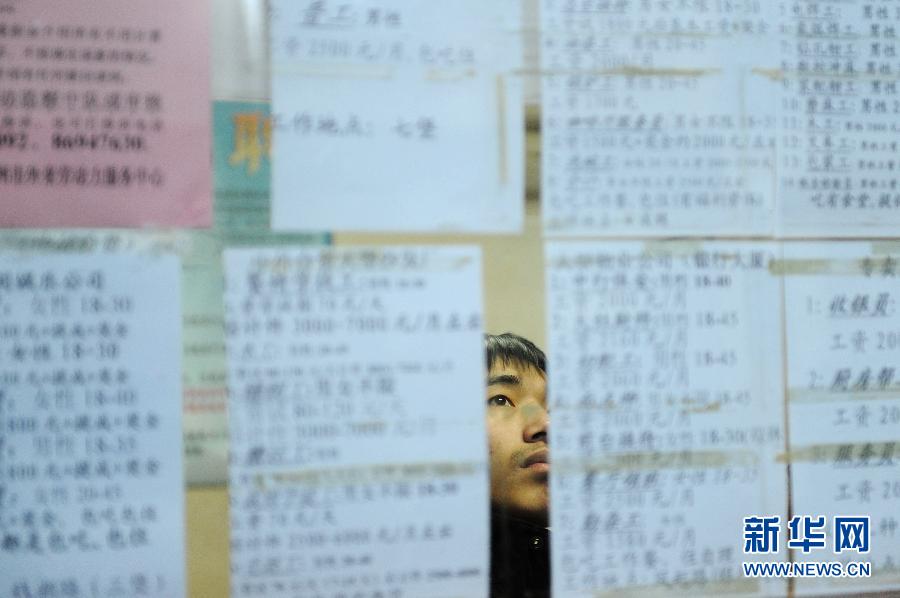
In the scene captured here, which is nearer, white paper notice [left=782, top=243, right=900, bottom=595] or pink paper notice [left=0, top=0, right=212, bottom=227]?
pink paper notice [left=0, top=0, right=212, bottom=227]

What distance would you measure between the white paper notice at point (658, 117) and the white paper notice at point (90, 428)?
1.46 feet

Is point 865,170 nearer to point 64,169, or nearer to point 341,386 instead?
point 341,386

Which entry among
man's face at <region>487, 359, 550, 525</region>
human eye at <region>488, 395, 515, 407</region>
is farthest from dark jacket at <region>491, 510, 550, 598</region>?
human eye at <region>488, 395, 515, 407</region>

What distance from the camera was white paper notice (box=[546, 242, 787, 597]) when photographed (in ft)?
2.56

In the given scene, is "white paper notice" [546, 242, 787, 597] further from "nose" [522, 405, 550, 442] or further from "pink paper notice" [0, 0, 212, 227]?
"pink paper notice" [0, 0, 212, 227]

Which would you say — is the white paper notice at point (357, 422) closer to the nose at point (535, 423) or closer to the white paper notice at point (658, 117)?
the nose at point (535, 423)

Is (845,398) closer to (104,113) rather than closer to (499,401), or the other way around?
(499,401)

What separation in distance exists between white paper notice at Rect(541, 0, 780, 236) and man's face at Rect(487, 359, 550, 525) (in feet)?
0.56

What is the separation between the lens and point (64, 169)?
72cm

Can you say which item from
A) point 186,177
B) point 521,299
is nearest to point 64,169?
point 186,177

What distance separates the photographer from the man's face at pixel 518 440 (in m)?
0.77

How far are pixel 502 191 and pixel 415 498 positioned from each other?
348 mm

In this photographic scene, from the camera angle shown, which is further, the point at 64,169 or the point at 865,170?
the point at 865,170

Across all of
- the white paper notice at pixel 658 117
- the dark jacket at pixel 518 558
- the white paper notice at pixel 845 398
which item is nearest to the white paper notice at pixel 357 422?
the dark jacket at pixel 518 558
